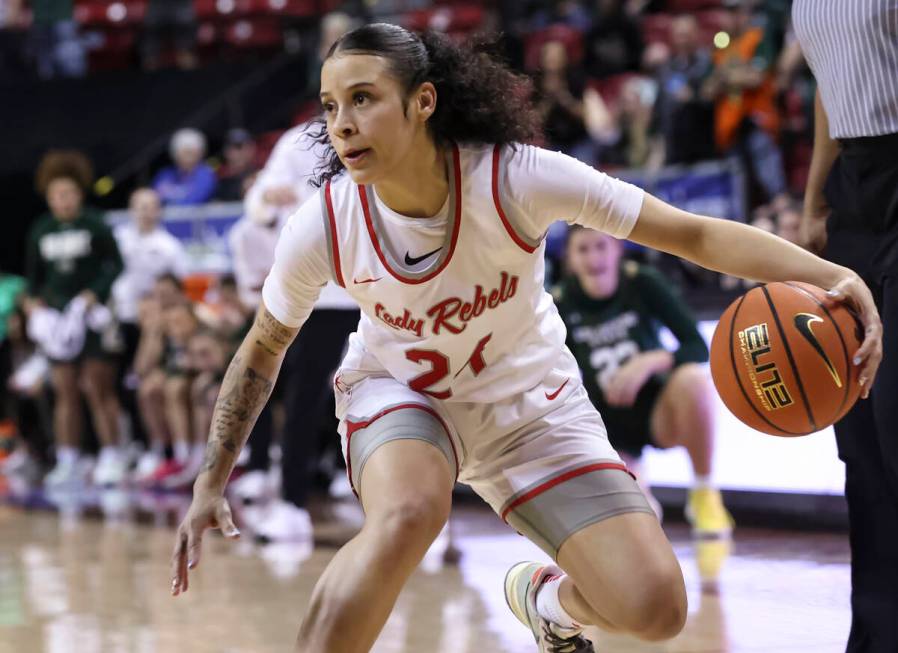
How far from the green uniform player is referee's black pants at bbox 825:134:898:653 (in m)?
2.36

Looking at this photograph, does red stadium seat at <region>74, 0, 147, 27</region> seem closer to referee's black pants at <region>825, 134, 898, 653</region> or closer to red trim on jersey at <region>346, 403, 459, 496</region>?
red trim on jersey at <region>346, 403, 459, 496</region>

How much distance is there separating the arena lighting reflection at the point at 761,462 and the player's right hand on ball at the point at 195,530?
3.30 meters

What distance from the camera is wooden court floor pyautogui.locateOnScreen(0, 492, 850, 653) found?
157 inches

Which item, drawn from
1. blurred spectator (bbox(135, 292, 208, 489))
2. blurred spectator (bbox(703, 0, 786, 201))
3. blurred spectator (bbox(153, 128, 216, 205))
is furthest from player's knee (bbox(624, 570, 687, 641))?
blurred spectator (bbox(153, 128, 216, 205))

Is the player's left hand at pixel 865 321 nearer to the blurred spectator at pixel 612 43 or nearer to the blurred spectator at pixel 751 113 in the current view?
the blurred spectator at pixel 751 113

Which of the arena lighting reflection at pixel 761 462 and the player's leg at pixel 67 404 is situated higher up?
the arena lighting reflection at pixel 761 462

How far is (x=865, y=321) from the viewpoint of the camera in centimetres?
269

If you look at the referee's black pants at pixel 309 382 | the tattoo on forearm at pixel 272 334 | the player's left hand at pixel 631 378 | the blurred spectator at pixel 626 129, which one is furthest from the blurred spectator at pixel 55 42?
the tattoo on forearm at pixel 272 334

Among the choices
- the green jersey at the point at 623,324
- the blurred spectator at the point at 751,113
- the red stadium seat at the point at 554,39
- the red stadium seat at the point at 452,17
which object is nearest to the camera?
the green jersey at the point at 623,324

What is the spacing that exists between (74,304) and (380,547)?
6.71 metres

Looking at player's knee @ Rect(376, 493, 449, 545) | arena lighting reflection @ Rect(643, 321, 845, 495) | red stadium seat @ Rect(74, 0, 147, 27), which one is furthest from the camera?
red stadium seat @ Rect(74, 0, 147, 27)

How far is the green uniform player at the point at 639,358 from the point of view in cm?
562

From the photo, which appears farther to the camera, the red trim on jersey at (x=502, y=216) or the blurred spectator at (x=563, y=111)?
the blurred spectator at (x=563, y=111)

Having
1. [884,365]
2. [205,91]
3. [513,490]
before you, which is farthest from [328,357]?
[205,91]
